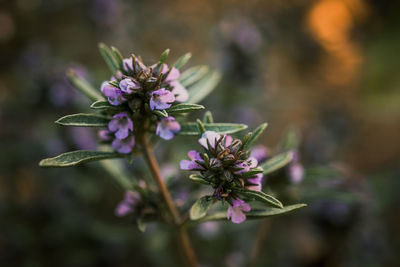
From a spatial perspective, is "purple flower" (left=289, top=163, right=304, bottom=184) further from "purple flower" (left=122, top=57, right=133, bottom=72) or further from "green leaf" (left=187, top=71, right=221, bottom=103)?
"purple flower" (left=122, top=57, right=133, bottom=72)

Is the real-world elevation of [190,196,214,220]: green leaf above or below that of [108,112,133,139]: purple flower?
below

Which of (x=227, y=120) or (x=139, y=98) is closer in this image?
(x=139, y=98)

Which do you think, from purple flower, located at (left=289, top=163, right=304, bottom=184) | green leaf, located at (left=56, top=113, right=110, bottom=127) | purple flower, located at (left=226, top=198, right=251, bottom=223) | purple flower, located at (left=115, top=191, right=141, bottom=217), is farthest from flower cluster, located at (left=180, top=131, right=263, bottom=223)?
purple flower, located at (left=289, top=163, right=304, bottom=184)

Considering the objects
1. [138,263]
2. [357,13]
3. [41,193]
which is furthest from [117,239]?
[357,13]

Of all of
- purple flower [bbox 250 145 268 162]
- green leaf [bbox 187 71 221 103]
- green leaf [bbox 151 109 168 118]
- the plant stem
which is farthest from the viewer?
purple flower [bbox 250 145 268 162]

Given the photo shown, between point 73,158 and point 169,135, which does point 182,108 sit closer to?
point 169,135

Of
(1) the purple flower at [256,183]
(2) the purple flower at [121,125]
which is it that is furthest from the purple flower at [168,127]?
(1) the purple flower at [256,183]

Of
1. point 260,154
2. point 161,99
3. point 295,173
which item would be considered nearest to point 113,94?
point 161,99

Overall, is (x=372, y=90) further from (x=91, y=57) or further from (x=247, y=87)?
(x=91, y=57)
